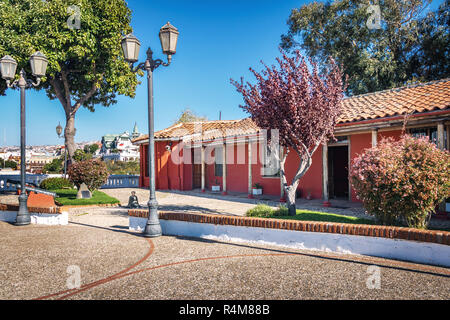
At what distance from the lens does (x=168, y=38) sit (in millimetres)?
6418

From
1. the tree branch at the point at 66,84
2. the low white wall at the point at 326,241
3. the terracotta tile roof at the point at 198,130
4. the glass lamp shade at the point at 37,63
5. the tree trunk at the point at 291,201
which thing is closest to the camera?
the low white wall at the point at 326,241

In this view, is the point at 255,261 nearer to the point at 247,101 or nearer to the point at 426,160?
the point at 426,160

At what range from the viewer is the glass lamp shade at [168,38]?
21.0ft

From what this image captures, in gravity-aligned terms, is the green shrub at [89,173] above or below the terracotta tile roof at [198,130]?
below

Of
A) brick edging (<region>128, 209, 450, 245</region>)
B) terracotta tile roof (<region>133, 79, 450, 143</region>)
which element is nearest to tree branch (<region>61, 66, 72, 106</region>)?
terracotta tile roof (<region>133, 79, 450, 143</region>)

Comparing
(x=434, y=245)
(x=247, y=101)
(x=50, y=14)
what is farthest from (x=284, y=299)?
(x=50, y=14)

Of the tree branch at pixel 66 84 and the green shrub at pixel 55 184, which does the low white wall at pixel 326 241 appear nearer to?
the green shrub at pixel 55 184

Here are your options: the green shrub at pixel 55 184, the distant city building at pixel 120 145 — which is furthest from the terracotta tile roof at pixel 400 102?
the distant city building at pixel 120 145

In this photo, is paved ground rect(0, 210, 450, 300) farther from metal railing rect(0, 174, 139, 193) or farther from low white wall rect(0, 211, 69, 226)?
metal railing rect(0, 174, 139, 193)

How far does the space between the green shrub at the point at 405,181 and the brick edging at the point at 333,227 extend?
24.5 inches

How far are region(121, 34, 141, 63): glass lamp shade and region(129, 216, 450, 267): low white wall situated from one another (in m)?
3.66

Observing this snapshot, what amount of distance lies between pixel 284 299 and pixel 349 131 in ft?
26.1

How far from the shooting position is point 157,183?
18438mm

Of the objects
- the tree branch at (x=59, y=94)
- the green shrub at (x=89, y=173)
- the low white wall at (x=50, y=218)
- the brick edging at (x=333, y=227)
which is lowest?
the low white wall at (x=50, y=218)
